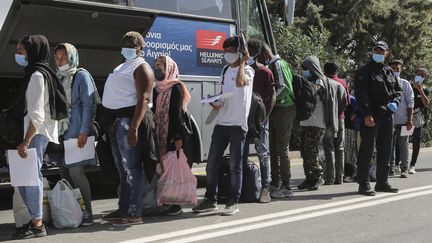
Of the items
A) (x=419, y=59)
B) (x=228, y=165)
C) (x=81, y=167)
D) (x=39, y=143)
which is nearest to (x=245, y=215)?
(x=228, y=165)

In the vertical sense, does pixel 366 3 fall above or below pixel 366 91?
above

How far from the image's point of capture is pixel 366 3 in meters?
18.1

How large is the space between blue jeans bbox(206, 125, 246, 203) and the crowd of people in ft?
0.04

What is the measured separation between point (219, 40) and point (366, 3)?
1129 centimetres

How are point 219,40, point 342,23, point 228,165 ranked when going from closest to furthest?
1. point 228,165
2. point 219,40
3. point 342,23

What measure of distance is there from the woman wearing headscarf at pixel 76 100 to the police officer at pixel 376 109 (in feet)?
12.0

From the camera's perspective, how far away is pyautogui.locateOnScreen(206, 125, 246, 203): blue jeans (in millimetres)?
6109

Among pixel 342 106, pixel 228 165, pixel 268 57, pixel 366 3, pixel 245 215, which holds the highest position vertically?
pixel 366 3

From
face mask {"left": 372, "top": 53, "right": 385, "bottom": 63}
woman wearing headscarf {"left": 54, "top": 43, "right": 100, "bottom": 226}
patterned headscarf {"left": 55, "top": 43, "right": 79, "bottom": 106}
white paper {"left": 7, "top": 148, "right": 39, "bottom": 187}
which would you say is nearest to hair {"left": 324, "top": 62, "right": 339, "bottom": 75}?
face mask {"left": 372, "top": 53, "right": 385, "bottom": 63}

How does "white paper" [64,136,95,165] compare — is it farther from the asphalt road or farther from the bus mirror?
the bus mirror

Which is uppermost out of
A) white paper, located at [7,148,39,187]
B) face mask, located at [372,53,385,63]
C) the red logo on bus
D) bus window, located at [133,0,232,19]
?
bus window, located at [133,0,232,19]

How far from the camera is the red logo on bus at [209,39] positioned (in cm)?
794

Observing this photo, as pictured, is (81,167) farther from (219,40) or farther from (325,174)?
(325,174)

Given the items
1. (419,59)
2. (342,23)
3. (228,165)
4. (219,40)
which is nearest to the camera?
(228,165)
